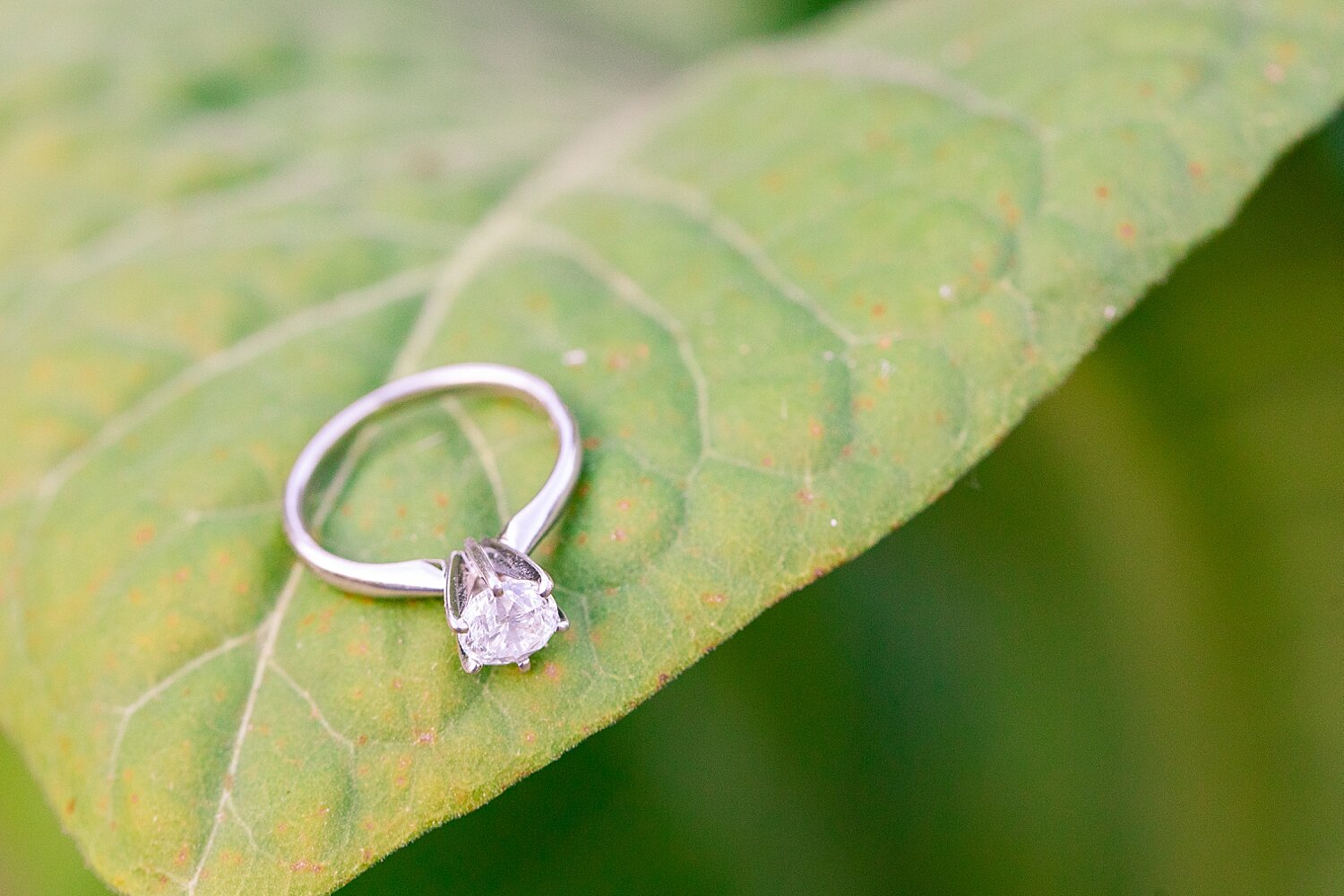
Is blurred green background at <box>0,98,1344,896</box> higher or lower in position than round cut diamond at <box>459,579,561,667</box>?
lower

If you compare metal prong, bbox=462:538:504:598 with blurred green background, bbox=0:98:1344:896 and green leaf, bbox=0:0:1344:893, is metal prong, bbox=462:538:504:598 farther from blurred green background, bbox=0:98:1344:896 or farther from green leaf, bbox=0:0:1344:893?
blurred green background, bbox=0:98:1344:896

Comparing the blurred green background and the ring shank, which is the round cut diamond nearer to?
the ring shank

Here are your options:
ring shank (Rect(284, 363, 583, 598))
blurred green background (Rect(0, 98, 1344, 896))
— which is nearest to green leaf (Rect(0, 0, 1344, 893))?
ring shank (Rect(284, 363, 583, 598))

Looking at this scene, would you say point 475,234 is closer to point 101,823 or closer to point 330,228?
point 330,228

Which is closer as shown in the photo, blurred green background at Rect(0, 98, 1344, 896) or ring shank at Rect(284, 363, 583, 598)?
ring shank at Rect(284, 363, 583, 598)

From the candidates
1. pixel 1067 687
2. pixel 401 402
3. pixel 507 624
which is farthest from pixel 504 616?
pixel 1067 687

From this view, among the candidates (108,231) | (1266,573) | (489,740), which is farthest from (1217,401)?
(108,231)

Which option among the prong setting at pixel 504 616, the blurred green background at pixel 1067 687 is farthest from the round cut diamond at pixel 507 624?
the blurred green background at pixel 1067 687
